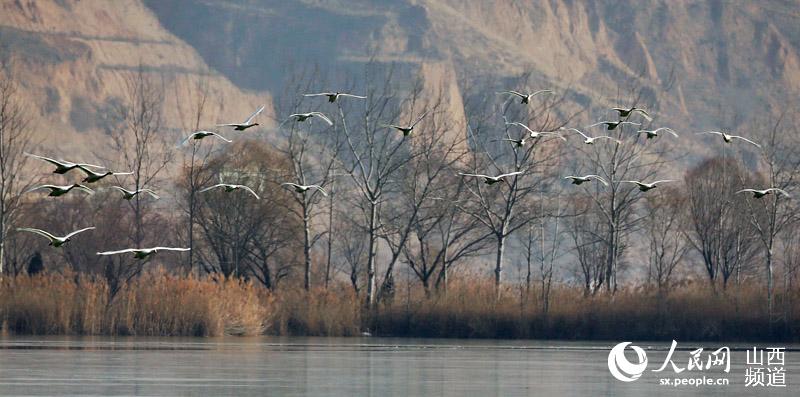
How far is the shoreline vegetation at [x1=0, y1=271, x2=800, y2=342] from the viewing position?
5091cm

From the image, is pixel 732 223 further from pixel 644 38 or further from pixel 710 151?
pixel 644 38

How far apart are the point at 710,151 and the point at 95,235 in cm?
9564

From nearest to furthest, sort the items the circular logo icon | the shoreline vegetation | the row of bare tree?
the circular logo icon, the shoreline vegetation, the row of bare tree

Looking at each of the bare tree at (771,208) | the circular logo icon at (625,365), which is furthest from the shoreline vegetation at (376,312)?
the circular logo icon at (625,365)

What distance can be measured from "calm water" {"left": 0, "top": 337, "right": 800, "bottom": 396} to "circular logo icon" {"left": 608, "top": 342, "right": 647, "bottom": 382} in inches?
10.8

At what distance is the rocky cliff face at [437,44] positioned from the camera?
15600 cm

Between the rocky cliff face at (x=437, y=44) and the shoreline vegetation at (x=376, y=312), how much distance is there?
9582 cm

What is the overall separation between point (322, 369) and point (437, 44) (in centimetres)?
13581

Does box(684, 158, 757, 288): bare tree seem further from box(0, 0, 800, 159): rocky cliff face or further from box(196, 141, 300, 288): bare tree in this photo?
box(0, 0, 800, 159): rocky cliff face

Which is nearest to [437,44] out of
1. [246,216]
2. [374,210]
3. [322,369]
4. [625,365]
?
[246,216]

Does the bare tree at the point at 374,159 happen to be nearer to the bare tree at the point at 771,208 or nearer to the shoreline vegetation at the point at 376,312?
the shoreline vegetation at the point at 376,312

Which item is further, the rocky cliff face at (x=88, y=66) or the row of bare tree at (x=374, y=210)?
the rocky cliff face at (x=88, y=66)

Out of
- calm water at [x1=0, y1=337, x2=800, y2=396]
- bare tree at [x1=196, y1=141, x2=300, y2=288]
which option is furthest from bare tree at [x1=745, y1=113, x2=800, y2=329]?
bare tree at [x1=196, y1=141, x2=300, y2=288]

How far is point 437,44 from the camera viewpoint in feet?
549
